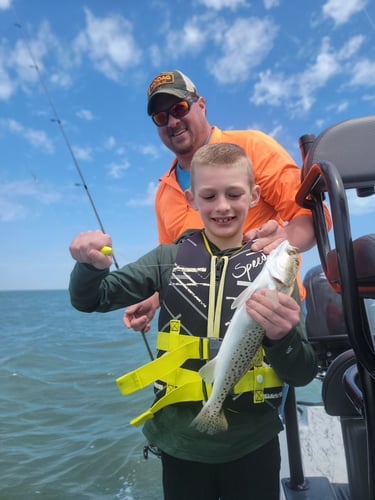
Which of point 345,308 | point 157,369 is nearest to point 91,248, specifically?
point 157,369

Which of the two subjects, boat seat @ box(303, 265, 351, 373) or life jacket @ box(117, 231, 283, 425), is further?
boat seat @ box(303, 265, 351, 373)

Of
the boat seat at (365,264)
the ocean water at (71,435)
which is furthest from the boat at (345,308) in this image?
the ocean water at (71,435)

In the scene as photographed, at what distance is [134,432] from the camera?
6.28m

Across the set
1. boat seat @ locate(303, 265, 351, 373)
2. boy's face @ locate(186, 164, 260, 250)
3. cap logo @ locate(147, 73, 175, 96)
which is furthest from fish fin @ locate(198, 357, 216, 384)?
cap logo @ locate(147, 73, 175, 96)

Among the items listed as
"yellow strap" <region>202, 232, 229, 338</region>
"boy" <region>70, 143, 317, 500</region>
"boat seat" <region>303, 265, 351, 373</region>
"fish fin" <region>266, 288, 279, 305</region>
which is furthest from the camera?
"boat seat" <region>303, 265, 351, 373</region>

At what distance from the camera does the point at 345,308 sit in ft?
4.72

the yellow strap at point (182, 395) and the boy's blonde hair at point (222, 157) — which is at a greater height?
the boy's blonde hair at point (222, 157)

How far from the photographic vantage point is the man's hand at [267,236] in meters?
2.08

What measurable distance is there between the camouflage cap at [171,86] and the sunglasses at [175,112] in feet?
0.15

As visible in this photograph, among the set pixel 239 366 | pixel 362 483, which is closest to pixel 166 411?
pixel 239 366

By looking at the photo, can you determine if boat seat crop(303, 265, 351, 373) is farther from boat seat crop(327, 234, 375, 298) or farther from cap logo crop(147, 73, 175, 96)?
cap logo crop(147, 73, 175, 96)

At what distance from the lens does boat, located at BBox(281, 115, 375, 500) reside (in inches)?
57.0

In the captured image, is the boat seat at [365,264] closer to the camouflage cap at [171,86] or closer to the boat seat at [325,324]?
the boat seat at [325,324]

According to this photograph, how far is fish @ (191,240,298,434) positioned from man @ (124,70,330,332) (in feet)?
2.60
